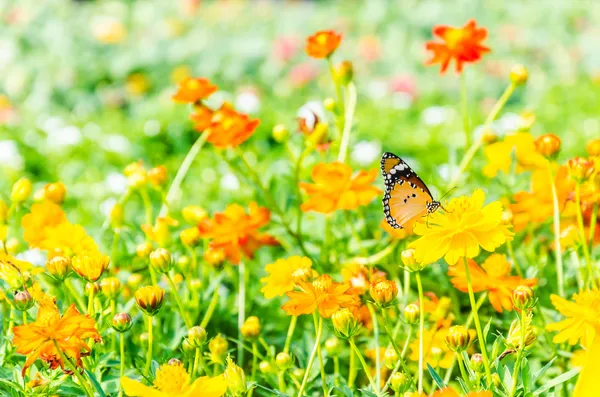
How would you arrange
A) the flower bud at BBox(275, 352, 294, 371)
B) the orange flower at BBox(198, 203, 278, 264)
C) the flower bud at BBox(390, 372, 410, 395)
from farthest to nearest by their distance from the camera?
the orange flower at BBox(198, 203, 278, 264) < the flower bud at BBox(275, 352, 294, 371) < the flower bud at BBox(390, 372, 410, 395)

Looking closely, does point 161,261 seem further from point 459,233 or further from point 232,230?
point 459,233

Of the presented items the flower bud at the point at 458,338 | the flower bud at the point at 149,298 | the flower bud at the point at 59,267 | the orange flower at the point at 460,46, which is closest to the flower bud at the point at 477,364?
the flower bud at the point at 458,338

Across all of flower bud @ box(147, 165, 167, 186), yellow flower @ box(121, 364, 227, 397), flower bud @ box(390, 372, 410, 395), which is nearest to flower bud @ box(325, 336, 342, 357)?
flower bud @ box(390, 372, 410, 395)

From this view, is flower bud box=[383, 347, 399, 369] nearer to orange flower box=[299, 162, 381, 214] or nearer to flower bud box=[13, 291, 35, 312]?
orange flower box=[299, 162, 381, 214]

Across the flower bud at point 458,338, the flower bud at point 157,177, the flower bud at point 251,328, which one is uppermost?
the flower bud at point 458,338

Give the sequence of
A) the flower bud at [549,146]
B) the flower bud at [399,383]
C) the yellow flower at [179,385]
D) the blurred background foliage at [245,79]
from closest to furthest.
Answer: the yellow flower at [179,385] < the flower bud at [399,383] < the flower bud at [549,146] < the blurred background foliage at [245,79]

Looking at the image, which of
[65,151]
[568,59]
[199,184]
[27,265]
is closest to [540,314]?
[27,265]

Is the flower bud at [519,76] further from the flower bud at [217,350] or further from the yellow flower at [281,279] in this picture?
the flower bud at [217,350]

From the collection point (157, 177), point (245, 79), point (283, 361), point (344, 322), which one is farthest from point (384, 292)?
point (245, 79)
